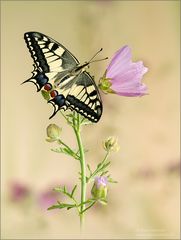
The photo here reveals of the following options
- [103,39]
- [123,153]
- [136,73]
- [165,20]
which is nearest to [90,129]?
[123,153]

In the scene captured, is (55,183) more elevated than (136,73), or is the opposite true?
(136,73)

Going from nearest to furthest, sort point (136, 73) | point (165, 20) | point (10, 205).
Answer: point (136, 73) → point (10, 205) → point (165, 20)

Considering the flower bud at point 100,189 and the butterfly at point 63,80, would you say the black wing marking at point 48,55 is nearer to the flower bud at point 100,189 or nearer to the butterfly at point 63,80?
the butterfly at point 63,80

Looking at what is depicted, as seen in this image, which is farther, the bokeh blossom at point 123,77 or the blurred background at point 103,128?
the blurred background at point 103,128

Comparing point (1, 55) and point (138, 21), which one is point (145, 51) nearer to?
point (138, 21)

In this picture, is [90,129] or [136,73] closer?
[136,73]

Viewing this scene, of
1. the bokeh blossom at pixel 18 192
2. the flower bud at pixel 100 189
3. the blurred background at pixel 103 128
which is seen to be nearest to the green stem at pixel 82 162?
the flower bud at pixel 100 189
